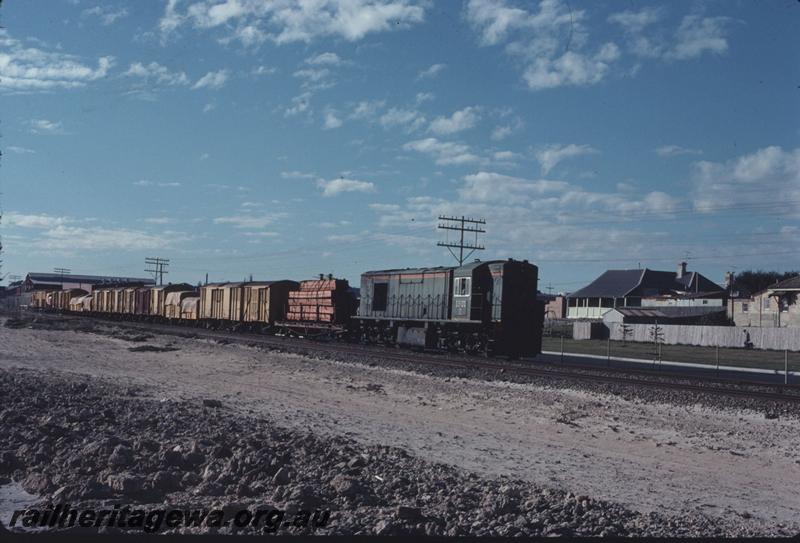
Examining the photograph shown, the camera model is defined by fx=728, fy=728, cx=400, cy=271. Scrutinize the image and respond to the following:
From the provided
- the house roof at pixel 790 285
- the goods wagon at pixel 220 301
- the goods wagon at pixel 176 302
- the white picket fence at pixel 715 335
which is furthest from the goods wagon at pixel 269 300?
the house roof at pixel 790 285

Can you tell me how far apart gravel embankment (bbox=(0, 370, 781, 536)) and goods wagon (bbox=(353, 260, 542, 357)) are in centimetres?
1618

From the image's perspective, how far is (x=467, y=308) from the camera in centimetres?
2775

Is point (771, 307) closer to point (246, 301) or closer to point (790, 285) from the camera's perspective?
point (790, 285)

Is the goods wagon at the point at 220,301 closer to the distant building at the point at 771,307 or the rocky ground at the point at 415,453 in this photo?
the rocky ground at the point at 415,453

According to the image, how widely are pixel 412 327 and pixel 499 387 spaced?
43.2 ft

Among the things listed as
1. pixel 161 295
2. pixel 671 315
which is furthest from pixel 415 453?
pixel 671 315

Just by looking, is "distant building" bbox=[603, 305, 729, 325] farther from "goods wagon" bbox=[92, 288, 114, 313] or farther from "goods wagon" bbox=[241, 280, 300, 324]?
"goods wagon" bbox=[92, 288, 114, 313]

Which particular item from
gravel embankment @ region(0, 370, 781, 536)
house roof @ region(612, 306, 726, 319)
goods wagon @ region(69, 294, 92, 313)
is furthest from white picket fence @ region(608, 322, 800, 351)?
goods wagon @ region(69, 294, 92, 313)

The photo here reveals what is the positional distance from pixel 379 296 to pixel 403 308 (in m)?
2.56

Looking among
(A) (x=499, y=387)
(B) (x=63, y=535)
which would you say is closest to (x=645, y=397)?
(A) (x=499, y=387)

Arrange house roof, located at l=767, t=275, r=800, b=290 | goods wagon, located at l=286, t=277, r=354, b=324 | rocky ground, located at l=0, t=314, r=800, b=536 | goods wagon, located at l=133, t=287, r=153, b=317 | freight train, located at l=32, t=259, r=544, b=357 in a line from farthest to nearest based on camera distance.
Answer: goods wagon, located at l=133, t=287, r=153, b=317, house roof, located at l=767, t=275, r=800, b=290, goods wagon, located at l=286, t=277, r=354, b=324, freight train, located at l=32, t=259, r=544, b=357, rocky ground, located at l=0, t=314, r=800, b=536

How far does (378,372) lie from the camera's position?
70.3 feet

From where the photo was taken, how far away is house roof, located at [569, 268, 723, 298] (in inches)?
3686

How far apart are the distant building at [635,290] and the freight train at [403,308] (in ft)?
178
